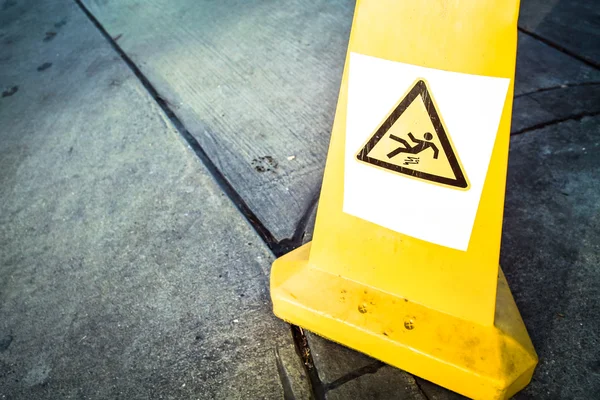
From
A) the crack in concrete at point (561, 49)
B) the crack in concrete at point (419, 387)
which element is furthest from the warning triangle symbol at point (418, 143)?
the crack in concrete at point (561, 49)

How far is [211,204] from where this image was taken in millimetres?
1844

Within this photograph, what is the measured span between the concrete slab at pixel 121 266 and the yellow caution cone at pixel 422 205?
0.23m

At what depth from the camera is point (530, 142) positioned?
193cm

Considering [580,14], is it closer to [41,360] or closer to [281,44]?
[281,44]

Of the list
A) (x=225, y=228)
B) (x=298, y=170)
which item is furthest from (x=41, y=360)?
(x=298, y=170)

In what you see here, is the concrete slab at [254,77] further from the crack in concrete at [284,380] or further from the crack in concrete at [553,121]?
the crack in concrete at [553,121]

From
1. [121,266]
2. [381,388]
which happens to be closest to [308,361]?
[381,388]

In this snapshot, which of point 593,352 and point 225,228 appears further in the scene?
point 225,228

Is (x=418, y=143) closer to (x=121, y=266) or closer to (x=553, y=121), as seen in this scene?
(x=121, y=266)

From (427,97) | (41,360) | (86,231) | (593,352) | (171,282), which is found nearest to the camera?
(427,97)

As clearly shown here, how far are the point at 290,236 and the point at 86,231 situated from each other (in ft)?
2.61

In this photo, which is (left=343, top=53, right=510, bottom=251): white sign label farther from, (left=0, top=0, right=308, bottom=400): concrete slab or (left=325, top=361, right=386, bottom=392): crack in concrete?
(left=0, top=0, right=308, bottom=400): concrete slab

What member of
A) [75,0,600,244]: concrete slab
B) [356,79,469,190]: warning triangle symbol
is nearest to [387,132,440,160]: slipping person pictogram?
[356,79,469,190]: warning triangle symbol

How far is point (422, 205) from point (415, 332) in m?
0.32
